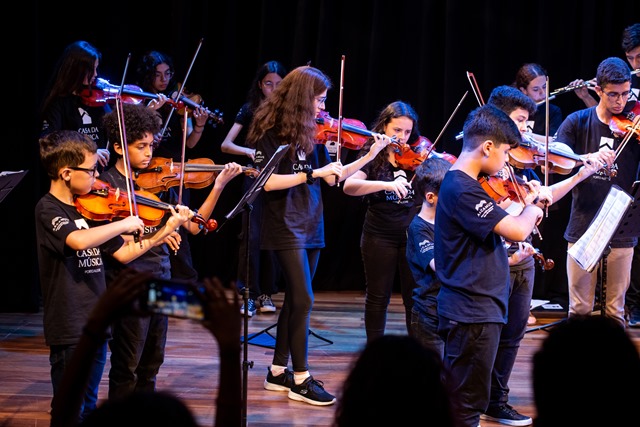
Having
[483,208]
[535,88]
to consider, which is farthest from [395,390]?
[535,88]

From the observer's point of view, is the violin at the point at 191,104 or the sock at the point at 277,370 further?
the violin at the point at 191,104

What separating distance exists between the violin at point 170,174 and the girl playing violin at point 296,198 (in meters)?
0.20

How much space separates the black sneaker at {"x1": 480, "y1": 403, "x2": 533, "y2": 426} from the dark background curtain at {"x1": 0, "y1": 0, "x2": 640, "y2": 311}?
2.90m

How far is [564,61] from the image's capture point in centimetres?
660

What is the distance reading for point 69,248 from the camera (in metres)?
3.23

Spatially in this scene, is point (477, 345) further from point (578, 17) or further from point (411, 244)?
point (578, 17)

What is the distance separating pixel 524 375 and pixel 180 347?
2.09 metres

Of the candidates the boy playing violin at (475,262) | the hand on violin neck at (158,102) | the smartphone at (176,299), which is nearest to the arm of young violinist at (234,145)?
the hand on violin neck at (158,102)

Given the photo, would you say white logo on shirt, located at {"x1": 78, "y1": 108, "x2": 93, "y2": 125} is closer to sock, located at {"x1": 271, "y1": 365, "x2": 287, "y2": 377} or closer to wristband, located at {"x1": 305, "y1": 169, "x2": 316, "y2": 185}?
wristband, located at {"x1": 305, "y1": 169, "x2": 316, "y2": 185}

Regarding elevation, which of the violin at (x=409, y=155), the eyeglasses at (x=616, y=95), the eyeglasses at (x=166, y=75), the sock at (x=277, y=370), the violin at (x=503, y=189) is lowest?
the sock at (x=277, y=370)

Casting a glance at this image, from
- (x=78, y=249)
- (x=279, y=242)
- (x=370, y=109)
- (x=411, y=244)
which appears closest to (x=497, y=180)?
(x=411, y=244)

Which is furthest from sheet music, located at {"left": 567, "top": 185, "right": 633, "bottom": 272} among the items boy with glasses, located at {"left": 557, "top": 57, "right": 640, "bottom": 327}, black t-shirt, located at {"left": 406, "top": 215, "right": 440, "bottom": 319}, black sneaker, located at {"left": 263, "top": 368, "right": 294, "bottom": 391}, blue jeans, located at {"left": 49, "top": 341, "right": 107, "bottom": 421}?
blue jeans, located at {"left": 49, "top": 341, "right": 107, "bottom": 421}

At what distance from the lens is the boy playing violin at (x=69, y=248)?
324cm

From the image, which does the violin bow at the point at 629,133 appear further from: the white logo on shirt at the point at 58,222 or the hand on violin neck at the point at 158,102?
the white logo on shirt at the point at 58,222
